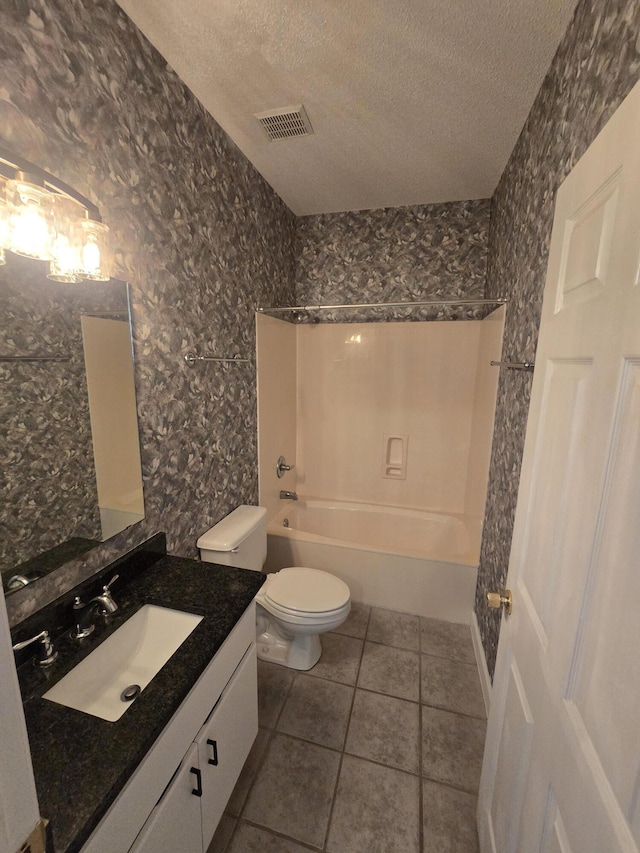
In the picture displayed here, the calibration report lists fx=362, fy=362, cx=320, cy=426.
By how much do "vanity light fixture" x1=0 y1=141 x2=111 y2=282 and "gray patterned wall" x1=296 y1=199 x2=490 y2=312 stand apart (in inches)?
75.7

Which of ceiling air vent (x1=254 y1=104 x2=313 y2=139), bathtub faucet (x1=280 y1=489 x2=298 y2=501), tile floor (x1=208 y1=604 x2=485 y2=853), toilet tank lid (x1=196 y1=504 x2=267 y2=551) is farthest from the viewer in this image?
bathtub faucet (x1=280 y1=489 x2=298 y2=501)

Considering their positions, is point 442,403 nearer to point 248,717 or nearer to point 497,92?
point 497,92

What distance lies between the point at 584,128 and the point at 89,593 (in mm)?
2030

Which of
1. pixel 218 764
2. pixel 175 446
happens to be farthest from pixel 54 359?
pixel 218 764

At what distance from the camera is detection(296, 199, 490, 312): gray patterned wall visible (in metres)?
2.53

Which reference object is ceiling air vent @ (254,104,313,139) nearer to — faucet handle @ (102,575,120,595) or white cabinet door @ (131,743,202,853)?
faucet handle @ (102,575,120,595)

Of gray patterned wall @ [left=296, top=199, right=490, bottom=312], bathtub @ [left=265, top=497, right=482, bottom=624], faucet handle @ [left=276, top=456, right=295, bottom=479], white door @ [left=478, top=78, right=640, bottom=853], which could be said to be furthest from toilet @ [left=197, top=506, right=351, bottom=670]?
gray patterned wall @ [left=296, top=199, right=490, bottom=312]

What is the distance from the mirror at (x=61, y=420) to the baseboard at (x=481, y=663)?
5.94ft

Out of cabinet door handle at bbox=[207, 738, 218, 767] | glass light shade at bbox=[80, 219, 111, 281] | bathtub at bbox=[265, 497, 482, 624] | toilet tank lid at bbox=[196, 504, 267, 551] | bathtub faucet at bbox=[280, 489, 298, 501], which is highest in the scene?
glass light shade at bbox=[80, 219, 111, 281]

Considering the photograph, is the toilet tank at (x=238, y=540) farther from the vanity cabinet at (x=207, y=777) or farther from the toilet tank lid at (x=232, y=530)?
the vanity cabinet at (x=207, y=777)

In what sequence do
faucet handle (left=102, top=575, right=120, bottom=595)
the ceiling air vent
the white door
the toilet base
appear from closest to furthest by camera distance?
the white door < faucet handle (left=102, top=575, right=120, bottom=595) < the ceiling air vent < the toilet base

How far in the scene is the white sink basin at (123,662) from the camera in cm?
97

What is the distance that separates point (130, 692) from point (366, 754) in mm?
1068

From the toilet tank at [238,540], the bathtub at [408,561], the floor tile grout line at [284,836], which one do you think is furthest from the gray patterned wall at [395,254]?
the floor tile grout line at [284,836]
